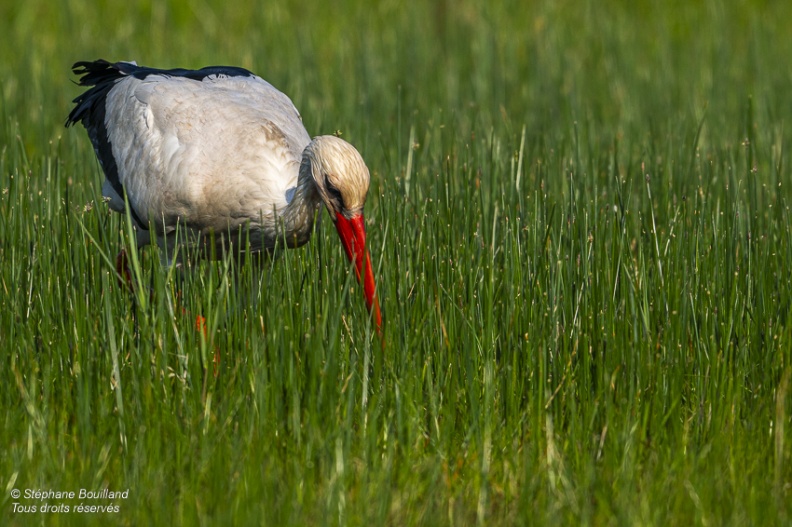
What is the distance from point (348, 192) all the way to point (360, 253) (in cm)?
21

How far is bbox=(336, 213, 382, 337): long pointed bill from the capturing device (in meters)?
3.64

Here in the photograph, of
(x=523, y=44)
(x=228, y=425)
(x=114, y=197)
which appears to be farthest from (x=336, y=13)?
(x=228, y=425)

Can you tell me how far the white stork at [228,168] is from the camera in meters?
3.72

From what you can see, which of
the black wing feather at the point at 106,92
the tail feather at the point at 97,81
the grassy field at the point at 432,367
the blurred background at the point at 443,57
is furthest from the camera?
the blurred background at the point at 443,57

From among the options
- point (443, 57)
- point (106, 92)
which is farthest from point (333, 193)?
point (443, 57)

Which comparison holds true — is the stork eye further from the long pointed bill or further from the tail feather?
the tail feather

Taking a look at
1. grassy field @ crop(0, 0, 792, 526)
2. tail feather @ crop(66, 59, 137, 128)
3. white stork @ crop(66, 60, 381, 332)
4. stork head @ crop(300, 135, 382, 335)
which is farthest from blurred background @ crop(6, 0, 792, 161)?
stork head @ crop(300, 135, 382, 335)

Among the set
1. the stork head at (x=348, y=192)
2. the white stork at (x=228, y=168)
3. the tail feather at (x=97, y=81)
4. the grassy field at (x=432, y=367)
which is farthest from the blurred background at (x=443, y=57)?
the stork head at (x=348, y=192)

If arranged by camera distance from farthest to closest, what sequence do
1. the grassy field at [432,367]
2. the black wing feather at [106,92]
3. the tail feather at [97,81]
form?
the tail feather at [97,81] < the black wing feather at [106,92] < the grassy field at [432,367]

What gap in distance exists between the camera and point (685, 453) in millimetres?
3084

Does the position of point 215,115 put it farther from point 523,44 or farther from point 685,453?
point 523,44

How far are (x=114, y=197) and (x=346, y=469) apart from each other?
2.24m

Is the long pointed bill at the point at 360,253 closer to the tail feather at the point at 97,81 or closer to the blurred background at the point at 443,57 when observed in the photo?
the tail feather at the point at 97,81

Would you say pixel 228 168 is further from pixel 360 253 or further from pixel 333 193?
pixel 360 253
